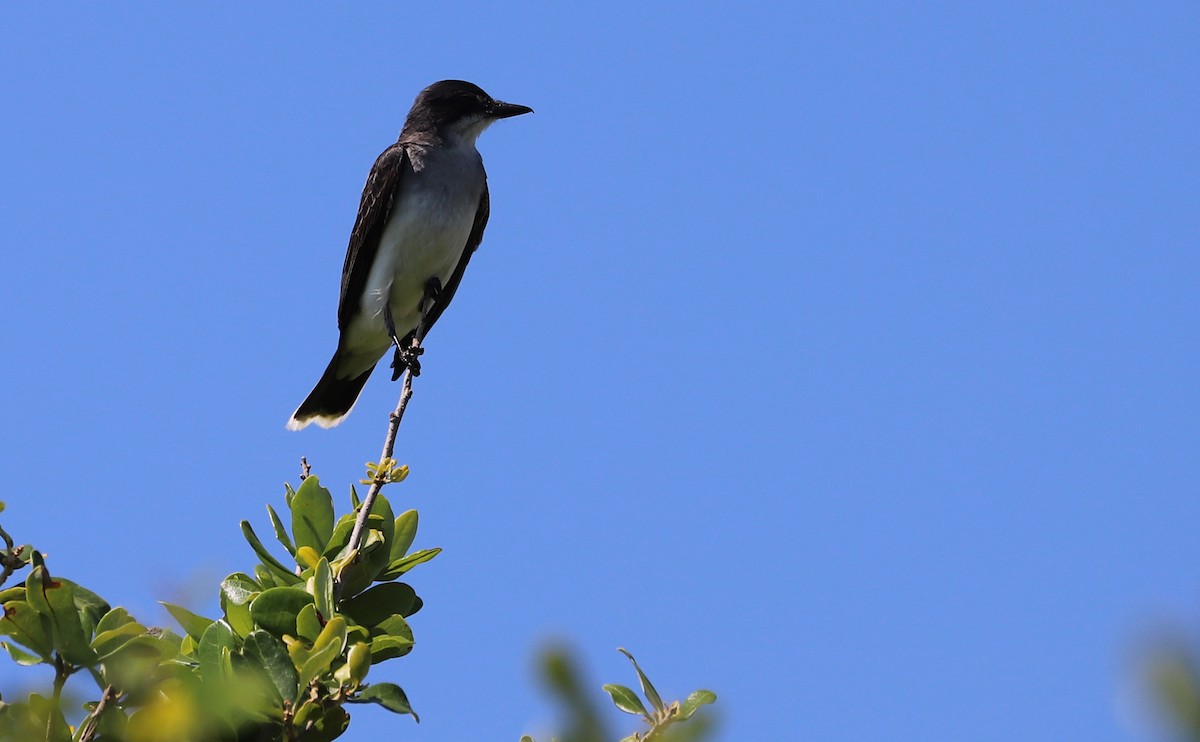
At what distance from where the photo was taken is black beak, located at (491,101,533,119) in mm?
9039

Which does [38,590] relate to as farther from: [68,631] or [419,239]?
[419,239]

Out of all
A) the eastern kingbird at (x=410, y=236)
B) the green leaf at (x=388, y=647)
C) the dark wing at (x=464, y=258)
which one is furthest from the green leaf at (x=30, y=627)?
the dark wing at (x=464, y=258)

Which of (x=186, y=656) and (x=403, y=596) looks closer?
(x=186, y=656)

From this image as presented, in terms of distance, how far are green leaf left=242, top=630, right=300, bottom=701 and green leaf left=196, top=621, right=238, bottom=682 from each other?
44 mm

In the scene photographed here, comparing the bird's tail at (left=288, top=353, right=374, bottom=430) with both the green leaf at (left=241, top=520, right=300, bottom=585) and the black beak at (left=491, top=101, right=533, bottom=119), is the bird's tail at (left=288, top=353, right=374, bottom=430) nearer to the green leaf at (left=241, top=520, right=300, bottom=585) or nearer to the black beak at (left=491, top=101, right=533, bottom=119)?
the black beak at (left=491, top=101, right=533, bottom=119)

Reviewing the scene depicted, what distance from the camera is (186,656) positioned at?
261 centimetres

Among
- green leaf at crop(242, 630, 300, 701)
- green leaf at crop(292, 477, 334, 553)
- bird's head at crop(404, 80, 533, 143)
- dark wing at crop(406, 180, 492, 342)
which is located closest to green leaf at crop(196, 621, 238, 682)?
green leaf at crop(242, 630, 300, 701)

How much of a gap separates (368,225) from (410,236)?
0.38 metres

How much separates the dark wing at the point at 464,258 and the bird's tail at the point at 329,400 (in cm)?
61

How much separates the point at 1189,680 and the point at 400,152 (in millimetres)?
8119

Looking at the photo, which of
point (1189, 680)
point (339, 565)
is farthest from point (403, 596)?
point (1189, 680)

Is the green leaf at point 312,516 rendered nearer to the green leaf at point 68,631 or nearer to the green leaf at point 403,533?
the green leaf at point 403,533

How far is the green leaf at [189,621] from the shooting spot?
2.63 meters

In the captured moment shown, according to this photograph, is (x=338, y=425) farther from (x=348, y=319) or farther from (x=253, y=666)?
(x=253, y=666)
